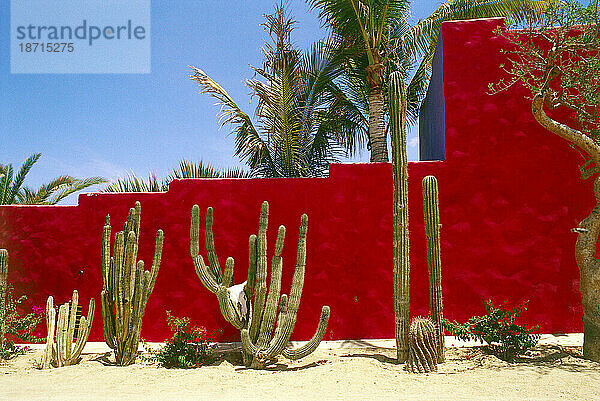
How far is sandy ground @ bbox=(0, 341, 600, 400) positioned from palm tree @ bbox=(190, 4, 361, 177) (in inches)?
231

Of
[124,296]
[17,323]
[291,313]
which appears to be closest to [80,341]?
[124,296]

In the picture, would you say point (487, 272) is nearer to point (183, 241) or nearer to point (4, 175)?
point (183, 241)

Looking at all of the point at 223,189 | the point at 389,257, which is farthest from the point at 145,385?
the point at 389,257

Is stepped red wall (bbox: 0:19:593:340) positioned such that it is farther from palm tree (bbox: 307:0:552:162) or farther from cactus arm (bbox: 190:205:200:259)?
palm tree (bbox: 307:0:552:162)

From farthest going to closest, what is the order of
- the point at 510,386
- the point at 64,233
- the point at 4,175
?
the point at 4,175 → the point at 64,233 → the point at 510,386

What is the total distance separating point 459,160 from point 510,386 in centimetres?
354

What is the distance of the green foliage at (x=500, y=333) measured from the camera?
21.5 feet

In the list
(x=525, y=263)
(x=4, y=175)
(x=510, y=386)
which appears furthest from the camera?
(x=4, y=175)

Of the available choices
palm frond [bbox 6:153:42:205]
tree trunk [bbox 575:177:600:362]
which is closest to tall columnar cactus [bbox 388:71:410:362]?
tree trunk [bbox 575:177:600:362]

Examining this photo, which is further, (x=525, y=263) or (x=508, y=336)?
(x=525, y=263)

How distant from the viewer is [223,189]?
8.12 m

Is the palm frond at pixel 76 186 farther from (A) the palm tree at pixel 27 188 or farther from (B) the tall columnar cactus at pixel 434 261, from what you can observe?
(B) the tall columnar cactus at pixel 434 261

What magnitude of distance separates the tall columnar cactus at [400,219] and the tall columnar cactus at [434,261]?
0.85 ft

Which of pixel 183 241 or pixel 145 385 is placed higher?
pixel 183 241
